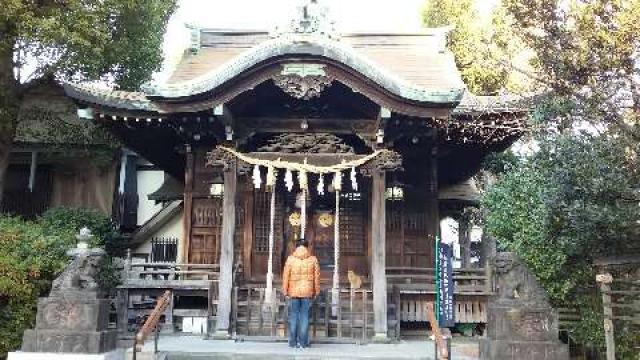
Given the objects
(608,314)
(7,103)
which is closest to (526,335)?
(608,314)

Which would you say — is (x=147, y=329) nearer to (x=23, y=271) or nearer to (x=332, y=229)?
(x=23, y=271)

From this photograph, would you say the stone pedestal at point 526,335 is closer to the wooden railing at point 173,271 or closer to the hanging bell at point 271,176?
the hanging bell at point 271,176

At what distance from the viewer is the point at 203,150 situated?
1391cm

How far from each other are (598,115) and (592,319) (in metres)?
3.28

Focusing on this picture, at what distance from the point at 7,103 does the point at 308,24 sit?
26.4 feet

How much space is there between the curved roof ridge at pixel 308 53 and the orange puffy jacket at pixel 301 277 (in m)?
3.37

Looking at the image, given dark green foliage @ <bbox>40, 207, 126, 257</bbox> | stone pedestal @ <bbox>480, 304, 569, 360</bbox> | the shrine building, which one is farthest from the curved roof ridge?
dark green foliage @ <bbox>40, 207, 126, 257</bbox>

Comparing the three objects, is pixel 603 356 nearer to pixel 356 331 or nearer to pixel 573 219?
pixel 573 219

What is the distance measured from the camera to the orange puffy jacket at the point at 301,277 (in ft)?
32.0

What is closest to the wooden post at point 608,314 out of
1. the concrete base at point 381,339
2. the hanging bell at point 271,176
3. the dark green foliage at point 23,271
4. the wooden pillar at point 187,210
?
the concrete base at point 381,339

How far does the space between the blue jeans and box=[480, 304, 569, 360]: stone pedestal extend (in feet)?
9.98

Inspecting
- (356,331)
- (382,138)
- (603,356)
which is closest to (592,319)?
(603,356)

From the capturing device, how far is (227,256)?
36.4 feet

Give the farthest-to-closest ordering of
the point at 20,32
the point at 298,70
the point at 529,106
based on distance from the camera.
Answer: the point at 20,32 → the point at 529,106 → the point at 298,70
